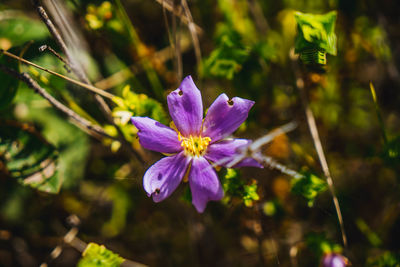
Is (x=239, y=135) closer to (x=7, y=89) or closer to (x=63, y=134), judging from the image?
(x=63, y=134)

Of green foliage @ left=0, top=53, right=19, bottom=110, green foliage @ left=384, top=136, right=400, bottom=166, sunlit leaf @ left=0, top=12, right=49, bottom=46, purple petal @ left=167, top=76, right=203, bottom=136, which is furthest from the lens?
sunlit leaf @ left=0, top=12, right=49, bottom=46

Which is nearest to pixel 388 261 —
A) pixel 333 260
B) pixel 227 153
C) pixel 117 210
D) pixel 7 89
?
pixel 333 260

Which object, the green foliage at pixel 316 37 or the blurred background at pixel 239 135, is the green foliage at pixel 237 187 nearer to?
the blurred background at pixel 239 135

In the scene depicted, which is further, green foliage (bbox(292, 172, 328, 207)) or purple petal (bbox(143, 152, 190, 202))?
green foliage (bbox(292, 172, 328, 207))

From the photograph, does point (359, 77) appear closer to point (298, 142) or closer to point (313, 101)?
point (313, 101)

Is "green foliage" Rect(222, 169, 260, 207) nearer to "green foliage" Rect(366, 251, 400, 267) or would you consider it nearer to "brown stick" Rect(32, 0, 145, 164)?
"brown stick" Rect(32, 0, 145, 164)

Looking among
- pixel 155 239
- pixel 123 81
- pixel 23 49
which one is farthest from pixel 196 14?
pixel 155 239

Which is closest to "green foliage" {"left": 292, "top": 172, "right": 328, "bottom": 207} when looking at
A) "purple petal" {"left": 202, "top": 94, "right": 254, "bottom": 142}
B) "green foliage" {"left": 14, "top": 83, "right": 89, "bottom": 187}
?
"purple petal" {"left": 202, "top": 94, "right": 254, "bottom": 142}
